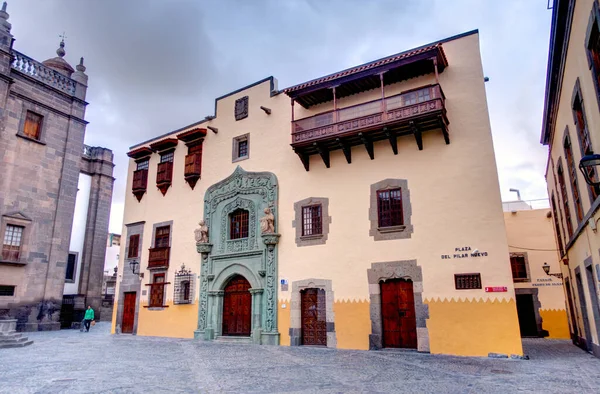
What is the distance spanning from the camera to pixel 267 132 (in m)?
18.5

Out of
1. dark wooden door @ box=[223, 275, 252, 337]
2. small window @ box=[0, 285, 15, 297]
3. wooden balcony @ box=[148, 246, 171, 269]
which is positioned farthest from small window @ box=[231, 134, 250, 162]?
small window @ box=[0, 285, 15, 297]

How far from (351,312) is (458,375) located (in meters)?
5.75

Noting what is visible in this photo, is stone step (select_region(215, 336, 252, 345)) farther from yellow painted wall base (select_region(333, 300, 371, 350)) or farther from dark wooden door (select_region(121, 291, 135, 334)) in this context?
dark wooden door (select_region(121, 291, 135, 334))

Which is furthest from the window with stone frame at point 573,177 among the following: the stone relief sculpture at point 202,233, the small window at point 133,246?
the small window at point 133,246

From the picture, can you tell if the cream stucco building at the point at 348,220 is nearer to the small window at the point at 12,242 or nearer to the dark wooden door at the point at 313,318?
the dark wooden door at the point at 313,318

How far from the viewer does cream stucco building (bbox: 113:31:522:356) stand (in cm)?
1308

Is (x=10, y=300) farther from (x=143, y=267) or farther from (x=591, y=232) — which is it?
(x=591, y=232)

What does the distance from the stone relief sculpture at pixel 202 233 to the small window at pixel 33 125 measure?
12.2 meters

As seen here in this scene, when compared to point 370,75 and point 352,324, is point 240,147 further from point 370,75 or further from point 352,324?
point 352,324

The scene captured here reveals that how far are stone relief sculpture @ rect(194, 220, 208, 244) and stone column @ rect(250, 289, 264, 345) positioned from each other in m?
3.61

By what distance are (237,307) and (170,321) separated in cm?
397

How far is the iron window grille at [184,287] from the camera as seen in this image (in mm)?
18984

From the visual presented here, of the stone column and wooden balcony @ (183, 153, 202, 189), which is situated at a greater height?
wooden balcony @ (183, 153, 202, 189)

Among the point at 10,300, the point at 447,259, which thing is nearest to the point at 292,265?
the point at 447,259
